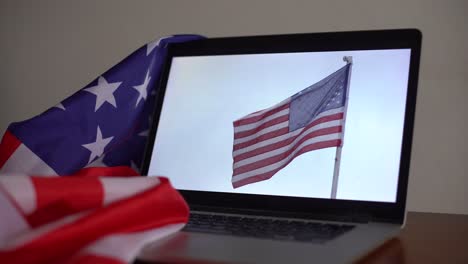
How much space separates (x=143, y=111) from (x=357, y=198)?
0.42m

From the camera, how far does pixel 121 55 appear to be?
1362 millimetres

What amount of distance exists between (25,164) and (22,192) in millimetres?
441

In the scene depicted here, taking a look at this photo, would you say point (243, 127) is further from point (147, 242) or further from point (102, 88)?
point (147, 242)

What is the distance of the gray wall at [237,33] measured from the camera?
1.05m

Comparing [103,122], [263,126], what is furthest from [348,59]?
[103,122]

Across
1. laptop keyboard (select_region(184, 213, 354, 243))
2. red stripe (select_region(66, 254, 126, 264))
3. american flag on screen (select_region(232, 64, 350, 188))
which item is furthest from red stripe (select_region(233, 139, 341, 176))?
red stripe (select_region(66, 254, 126, 264))

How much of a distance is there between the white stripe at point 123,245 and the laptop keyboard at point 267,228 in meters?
0.11

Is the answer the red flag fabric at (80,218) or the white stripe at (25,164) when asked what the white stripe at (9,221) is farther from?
the white stripe at (25,164)

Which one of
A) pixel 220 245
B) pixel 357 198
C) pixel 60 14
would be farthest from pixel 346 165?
pixel 60 14

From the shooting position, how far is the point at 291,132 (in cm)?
91

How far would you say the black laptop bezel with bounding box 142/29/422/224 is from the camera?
80 centimetres

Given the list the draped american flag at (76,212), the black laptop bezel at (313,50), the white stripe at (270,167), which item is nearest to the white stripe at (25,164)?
the draped american flag at (76,212)

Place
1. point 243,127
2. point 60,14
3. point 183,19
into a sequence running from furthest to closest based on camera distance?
point 60,14, point 183,19, point 243,127

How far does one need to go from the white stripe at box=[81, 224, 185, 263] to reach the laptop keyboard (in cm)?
11
